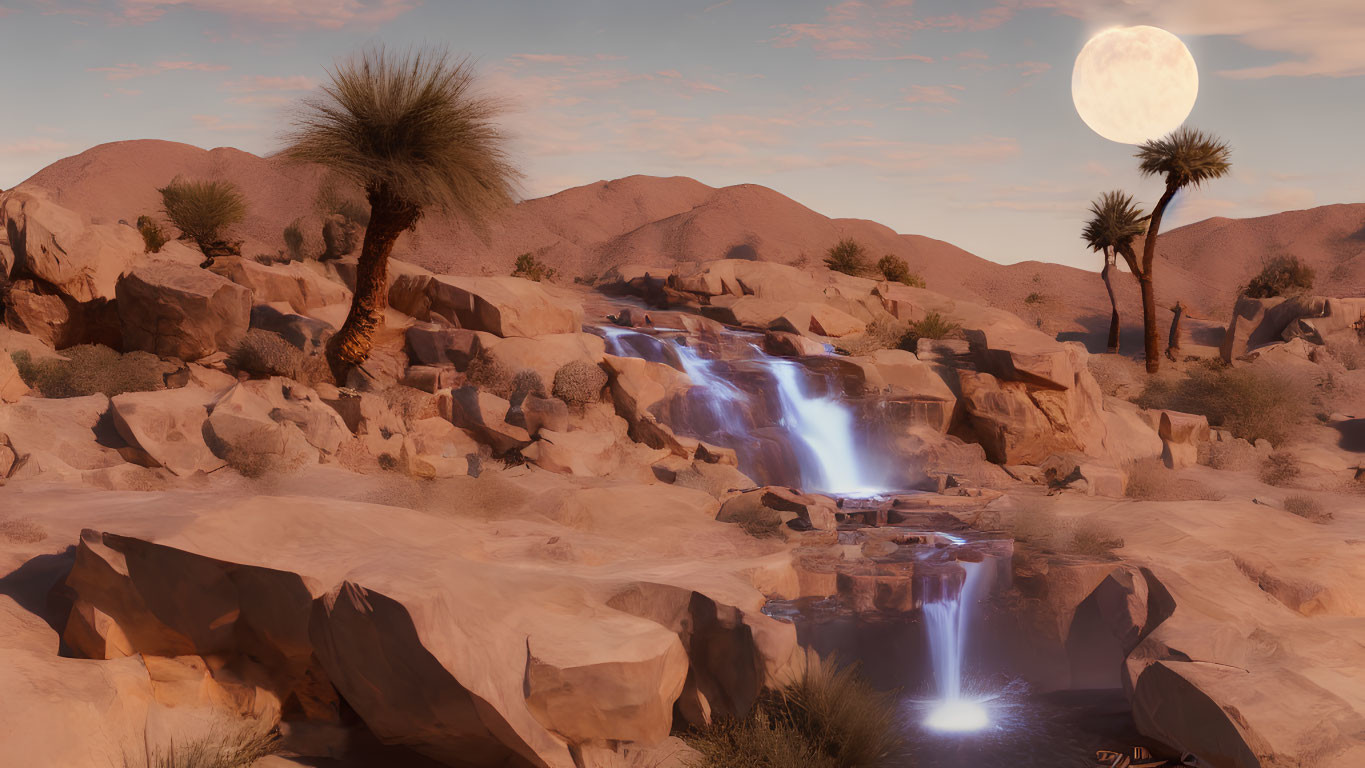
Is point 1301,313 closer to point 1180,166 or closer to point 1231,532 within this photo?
point 1180,166

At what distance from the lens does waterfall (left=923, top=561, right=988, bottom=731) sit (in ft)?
29.4

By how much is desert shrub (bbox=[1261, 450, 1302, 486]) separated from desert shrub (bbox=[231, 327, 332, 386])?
53.5ft

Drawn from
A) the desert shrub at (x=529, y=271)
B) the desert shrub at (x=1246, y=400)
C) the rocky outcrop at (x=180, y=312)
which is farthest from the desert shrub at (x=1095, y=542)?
the desert shrub at (x=529, y=271)

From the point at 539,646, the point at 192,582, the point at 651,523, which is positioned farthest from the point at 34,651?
the point at 651,523

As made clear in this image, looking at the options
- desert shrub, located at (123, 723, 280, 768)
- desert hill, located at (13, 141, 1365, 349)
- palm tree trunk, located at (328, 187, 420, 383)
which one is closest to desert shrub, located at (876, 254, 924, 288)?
Answer: desert hill, located at (13, 141, 1365, 349)

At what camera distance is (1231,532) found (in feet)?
35.1

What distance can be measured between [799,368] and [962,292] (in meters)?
39.0

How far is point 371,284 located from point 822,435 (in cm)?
799

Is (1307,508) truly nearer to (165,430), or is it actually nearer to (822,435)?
(822,435)

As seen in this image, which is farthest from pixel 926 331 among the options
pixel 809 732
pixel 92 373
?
pixel 92 373

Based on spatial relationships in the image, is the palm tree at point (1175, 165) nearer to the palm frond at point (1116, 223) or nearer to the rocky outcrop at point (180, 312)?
the palm frond at point (1116, 223)

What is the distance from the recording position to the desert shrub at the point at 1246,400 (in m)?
18.3

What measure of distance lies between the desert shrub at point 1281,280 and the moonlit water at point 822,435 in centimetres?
2175

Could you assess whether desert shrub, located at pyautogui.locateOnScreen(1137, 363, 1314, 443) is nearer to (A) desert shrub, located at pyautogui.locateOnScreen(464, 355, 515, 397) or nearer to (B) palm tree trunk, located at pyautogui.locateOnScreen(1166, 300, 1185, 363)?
(B) palm tree trunk, located at pyautogui.locateOnScreen(1166, 300, 1185, 363)
